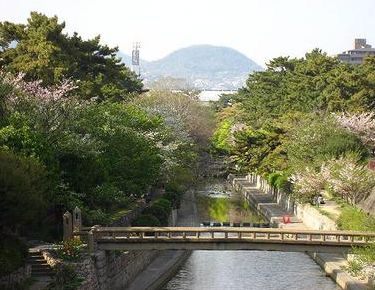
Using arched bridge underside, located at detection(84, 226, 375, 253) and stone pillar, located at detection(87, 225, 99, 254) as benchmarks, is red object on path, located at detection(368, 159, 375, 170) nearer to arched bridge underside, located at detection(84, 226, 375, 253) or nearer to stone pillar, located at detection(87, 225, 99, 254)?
arched bridge underside, located at detection(84, 226, 375, 253)

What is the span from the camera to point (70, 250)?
35.9 m

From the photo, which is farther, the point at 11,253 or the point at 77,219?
the point at 77,219

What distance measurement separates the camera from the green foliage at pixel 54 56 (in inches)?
2285

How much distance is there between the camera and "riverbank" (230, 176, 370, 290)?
44.1 metres

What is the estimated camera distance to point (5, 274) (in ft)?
96.4

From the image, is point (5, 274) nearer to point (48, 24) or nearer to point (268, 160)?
point (48, 24)

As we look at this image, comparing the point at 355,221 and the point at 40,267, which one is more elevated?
the point at 40,267

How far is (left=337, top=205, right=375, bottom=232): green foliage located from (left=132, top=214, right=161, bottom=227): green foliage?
43.6 ft

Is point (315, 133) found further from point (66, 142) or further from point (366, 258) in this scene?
point (366, 258)

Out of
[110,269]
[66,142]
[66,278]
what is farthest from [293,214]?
[66,278]

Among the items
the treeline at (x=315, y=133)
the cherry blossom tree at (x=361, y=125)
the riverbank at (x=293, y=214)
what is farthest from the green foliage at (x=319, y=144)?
the riverbank at (x=293, y=214)

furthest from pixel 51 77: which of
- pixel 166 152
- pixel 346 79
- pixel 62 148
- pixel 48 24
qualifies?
pixel 346 79

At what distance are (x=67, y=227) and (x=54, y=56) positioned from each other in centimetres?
2557

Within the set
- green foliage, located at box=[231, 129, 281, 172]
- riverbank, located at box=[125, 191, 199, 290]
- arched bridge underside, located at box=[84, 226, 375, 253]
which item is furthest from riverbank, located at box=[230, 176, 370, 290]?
riverbank, located at box=[125, 191, 199, 290]
